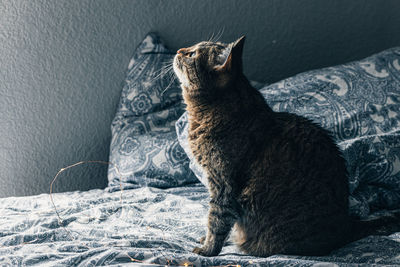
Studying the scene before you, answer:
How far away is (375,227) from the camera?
38.4 inches

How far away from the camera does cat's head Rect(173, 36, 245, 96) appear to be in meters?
0.94

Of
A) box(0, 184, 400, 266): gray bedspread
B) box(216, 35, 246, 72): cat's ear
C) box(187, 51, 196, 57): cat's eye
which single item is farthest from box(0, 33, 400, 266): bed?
box(216, 35, 246, 72): cat's ear

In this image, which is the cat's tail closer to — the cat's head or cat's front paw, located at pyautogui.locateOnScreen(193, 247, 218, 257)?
cat's front paw, located at pyautogui.locateOnScreen(193, 247, 218, 257)

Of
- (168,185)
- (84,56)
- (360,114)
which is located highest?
(84,56)

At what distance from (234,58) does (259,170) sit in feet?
0.97

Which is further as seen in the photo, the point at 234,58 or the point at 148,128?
the point at 148,128

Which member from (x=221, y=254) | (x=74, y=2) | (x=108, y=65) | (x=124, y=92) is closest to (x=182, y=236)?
(x=221, y=254)

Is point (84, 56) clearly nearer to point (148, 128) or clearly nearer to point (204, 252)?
point (148, 128)

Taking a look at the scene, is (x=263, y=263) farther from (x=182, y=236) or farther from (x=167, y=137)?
(x=167, y=137)

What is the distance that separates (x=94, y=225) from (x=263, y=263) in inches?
21.9

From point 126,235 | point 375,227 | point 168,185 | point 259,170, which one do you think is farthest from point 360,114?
point 126,235

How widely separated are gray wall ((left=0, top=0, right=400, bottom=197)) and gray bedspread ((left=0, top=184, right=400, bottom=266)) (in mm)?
347

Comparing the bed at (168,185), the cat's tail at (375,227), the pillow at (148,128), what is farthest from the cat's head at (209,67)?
the cat's tail at (375,227)

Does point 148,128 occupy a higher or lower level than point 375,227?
higher
